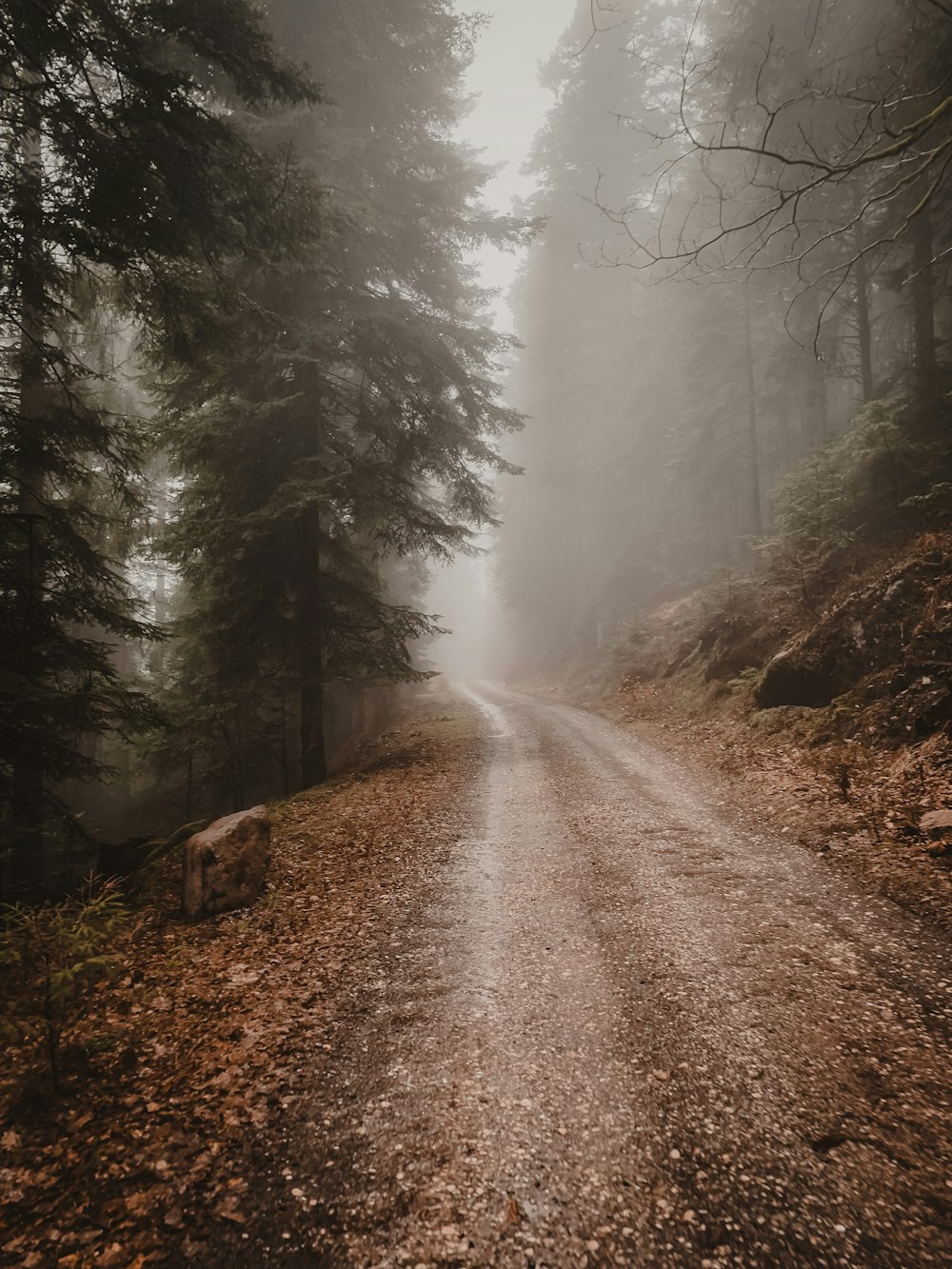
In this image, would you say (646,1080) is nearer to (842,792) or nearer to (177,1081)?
(177,1081)

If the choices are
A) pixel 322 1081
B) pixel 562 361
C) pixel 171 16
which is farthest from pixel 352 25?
pixel 562 361

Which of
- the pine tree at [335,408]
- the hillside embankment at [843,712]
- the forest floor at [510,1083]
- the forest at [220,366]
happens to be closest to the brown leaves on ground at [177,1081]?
the forest floor at [510,1083]

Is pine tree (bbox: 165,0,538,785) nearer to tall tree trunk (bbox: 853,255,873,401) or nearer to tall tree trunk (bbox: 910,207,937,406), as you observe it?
tall tree trunk (bbox: 910,207,937,406)

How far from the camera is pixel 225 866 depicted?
5059 mm

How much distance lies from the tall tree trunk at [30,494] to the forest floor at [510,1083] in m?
2.55

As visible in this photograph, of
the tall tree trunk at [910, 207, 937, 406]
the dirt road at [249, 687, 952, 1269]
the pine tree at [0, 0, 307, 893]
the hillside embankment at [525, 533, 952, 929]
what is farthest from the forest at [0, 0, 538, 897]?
the tall tree trunk at [910, 207, 937, 406]

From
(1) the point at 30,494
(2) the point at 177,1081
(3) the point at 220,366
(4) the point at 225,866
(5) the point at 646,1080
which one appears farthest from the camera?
(3) the point at 220,366

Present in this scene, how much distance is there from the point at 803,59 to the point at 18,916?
64.8 ft

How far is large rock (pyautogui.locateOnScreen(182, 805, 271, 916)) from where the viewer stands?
16.3 feet

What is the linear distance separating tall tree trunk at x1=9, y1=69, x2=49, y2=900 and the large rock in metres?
1.59

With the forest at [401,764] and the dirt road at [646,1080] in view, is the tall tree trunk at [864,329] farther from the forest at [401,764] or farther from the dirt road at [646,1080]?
the dirt road at [646,1080]

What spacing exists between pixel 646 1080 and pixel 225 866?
4008mm

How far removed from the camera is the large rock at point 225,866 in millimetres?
4973

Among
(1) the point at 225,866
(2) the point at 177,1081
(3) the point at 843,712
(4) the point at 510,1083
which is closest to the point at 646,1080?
(4) the point at 510,1083
